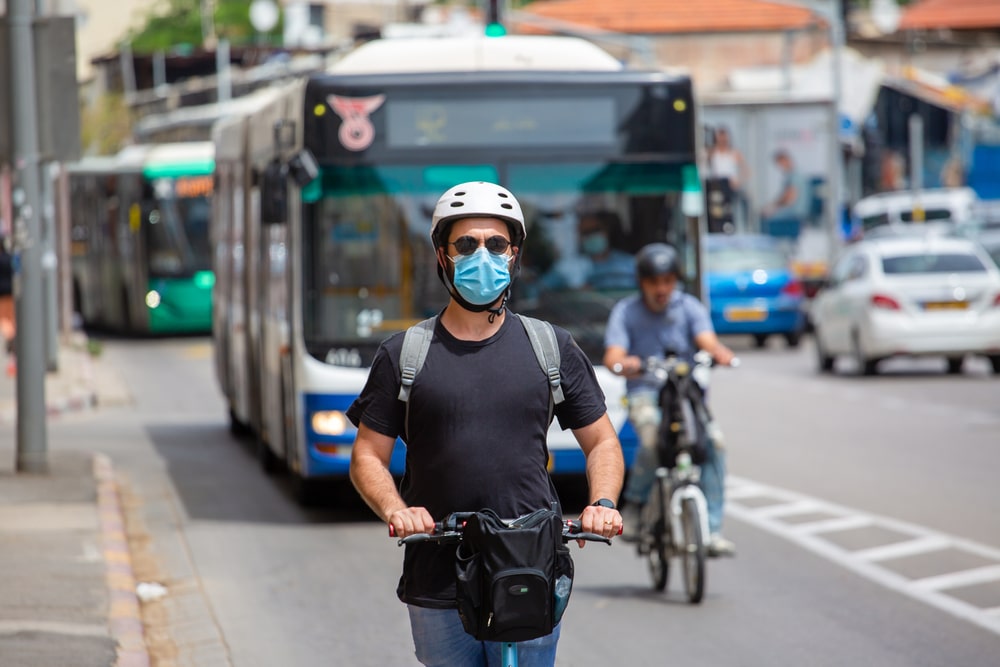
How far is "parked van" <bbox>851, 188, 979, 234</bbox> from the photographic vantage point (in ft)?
147

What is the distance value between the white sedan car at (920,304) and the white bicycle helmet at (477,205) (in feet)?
62.3

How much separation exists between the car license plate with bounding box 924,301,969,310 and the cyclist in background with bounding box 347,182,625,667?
19.1 meters

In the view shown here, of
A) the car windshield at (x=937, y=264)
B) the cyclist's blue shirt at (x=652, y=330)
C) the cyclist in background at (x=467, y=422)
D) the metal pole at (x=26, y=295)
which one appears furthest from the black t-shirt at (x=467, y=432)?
the car windshield at (x=937, y=264)

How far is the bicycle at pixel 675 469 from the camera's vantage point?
354 inches

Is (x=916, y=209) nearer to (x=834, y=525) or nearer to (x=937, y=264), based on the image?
(x=937, y=264)

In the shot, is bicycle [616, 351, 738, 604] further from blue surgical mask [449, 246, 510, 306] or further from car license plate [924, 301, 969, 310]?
car license plate [924, 301, 969, 310]

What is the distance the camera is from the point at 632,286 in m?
12.0

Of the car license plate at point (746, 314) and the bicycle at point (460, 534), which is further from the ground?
the bicycle at point (460, 534)

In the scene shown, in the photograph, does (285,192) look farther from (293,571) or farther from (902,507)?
(902,507)

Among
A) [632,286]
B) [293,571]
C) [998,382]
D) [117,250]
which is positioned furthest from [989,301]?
[117,250]

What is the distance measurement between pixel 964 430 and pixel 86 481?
25.8ft

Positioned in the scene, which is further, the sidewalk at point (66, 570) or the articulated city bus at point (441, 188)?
the articulated city bus at point (441, 188)

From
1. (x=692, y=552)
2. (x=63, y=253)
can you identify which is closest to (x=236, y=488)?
(x=692, y=552)

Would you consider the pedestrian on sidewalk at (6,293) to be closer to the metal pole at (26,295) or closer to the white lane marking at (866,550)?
the metal pole at (26,295)
